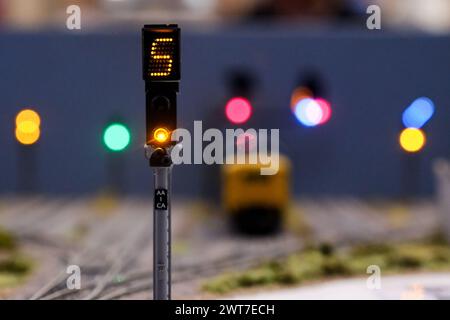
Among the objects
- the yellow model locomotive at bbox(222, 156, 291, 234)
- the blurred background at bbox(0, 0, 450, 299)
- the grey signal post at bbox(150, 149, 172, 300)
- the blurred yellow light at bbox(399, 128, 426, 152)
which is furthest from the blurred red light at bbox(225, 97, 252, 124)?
the blurred background at bbox(0, 0, 450, 299)

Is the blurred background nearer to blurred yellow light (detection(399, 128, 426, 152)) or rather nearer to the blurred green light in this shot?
blurred yellow light (detection(399, 128, 426, 152))

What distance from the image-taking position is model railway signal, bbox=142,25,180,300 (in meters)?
5.24

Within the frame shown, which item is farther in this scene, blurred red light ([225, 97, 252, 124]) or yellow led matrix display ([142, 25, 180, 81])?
blurred red light ([225, 97, 252, 124])

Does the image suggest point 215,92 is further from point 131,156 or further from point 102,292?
point 102,292

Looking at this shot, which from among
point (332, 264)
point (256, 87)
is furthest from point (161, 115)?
point (256, 87)

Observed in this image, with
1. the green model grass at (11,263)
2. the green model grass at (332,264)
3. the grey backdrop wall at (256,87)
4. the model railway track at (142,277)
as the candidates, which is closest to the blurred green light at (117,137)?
the model railway track at (142,277)

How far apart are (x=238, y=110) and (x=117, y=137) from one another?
Answer: 2.41 m

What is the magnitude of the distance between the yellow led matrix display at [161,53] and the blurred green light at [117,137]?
0.44 meters

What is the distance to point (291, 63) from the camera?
12758 millimetres

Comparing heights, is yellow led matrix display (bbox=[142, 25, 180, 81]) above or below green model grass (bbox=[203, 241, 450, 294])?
above

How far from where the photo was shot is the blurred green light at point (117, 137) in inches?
217

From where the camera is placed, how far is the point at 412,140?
971 cm

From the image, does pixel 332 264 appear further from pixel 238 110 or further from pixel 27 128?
pixel 27 128

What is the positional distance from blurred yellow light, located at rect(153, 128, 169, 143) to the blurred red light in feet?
7.91
